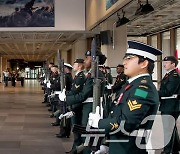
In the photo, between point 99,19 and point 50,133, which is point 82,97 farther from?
point 99,19

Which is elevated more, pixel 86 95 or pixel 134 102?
pixel 134 102

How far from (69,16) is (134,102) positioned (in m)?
16.0

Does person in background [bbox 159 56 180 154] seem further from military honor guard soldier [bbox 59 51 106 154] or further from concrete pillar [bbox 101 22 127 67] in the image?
concrete pillar [bbox 101 22 127 67]

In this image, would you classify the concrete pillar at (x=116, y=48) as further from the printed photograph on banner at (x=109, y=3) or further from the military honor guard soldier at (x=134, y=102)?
the military honor guard soldier at (x=134, y=102)

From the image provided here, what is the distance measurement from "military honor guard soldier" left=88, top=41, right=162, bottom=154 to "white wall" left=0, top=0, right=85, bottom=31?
51.0ft

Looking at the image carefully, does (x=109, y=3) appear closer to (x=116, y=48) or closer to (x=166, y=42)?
(x=116, y=48)

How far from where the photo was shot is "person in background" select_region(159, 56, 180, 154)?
19.3ft

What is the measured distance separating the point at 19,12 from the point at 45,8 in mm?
1346

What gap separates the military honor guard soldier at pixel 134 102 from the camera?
107 inches

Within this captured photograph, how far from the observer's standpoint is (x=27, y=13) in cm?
1861

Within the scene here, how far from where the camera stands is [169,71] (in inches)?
236

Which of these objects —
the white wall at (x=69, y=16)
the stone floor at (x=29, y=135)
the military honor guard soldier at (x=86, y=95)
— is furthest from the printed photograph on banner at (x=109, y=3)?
the military honor guard soldier at (x=86, y=95)

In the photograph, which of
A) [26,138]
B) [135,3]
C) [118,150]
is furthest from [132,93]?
[135,3]

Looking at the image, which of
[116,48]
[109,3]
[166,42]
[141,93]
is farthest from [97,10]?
[141,93]
